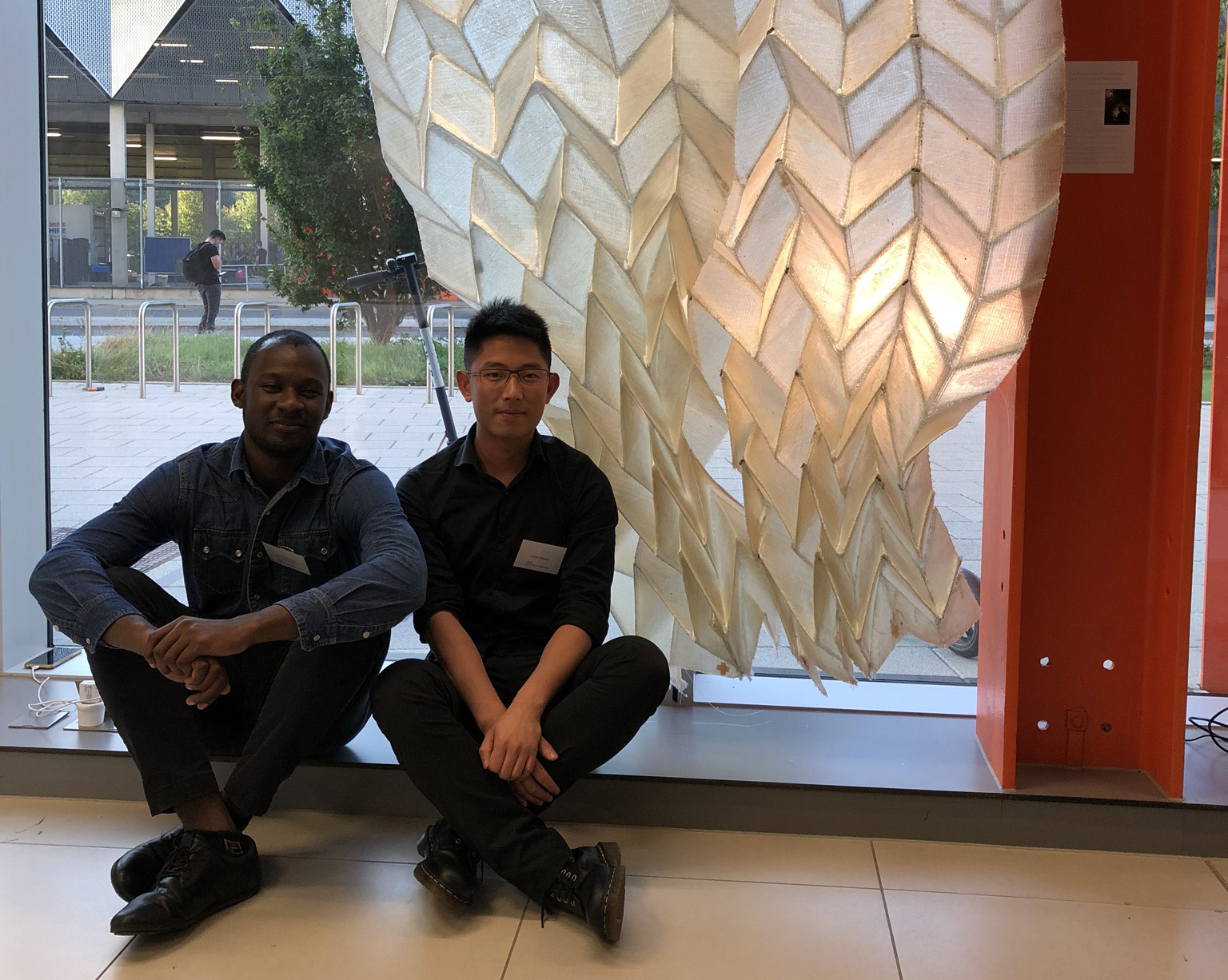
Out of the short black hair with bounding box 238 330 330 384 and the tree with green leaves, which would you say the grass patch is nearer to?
the tree with green leaves

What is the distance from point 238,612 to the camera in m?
2.22

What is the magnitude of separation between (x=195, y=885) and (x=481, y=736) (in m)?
0.55

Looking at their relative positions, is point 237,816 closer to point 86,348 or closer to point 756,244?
point 756,244

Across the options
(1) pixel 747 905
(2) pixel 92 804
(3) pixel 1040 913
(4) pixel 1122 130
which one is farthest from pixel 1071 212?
(2) pixel 92 804

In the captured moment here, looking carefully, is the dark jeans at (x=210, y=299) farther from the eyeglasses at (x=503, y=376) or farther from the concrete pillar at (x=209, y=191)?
the eyeglasses at (x=503, y=376)

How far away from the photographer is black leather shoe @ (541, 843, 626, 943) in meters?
1.81

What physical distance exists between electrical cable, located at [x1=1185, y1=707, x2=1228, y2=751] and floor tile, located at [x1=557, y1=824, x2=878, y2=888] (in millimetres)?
870

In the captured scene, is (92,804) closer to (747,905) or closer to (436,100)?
(747,905)

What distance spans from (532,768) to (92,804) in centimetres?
105

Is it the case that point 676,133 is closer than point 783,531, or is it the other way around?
point 676,133

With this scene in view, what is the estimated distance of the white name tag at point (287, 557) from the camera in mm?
2182

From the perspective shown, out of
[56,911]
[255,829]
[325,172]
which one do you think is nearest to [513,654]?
[255,829]

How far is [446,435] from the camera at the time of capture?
2908 millimetres

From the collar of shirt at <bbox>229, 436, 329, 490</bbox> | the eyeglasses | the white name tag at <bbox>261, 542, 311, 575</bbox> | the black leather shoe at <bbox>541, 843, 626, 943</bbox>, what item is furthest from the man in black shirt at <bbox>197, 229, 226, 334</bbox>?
the black leather shoe at <bbox>541, 843, 626, 943</bbox>
